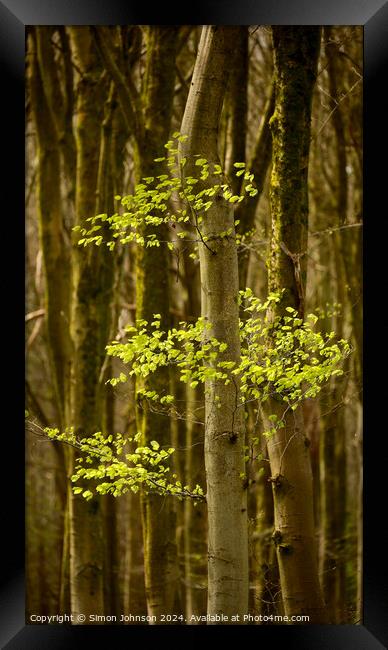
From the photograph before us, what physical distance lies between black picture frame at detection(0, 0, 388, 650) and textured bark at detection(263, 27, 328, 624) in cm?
48

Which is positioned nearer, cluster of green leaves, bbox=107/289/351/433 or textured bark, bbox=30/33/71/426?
cluster of green leaves, bbox=107/289/351/433

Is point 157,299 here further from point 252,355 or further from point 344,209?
point 344,209

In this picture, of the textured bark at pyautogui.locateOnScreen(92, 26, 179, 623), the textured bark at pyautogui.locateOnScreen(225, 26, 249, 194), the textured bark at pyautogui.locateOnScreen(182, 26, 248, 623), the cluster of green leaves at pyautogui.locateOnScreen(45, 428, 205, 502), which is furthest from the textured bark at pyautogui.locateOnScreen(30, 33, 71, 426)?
the textured bark at pyautogui.locateOnScreen(182, 26, 248, 623)

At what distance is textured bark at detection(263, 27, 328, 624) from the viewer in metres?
4.18

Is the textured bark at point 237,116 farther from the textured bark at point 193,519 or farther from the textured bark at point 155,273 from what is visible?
the textured bark at point 193,519

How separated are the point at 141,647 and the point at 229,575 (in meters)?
0.59

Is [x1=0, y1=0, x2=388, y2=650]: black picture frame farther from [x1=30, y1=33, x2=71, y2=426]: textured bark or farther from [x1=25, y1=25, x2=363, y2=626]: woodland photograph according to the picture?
[x1=30, y1=33, x2=71, y2=426]: textured bark

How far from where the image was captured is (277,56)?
435 cm

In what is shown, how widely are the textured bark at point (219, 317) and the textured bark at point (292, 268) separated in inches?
19.1

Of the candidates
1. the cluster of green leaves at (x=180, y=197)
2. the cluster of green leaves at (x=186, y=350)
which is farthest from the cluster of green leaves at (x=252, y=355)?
the cluster of green leaves at (x=180, y=197)

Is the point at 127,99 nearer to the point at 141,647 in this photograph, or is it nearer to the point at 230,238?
the point at 230,238
